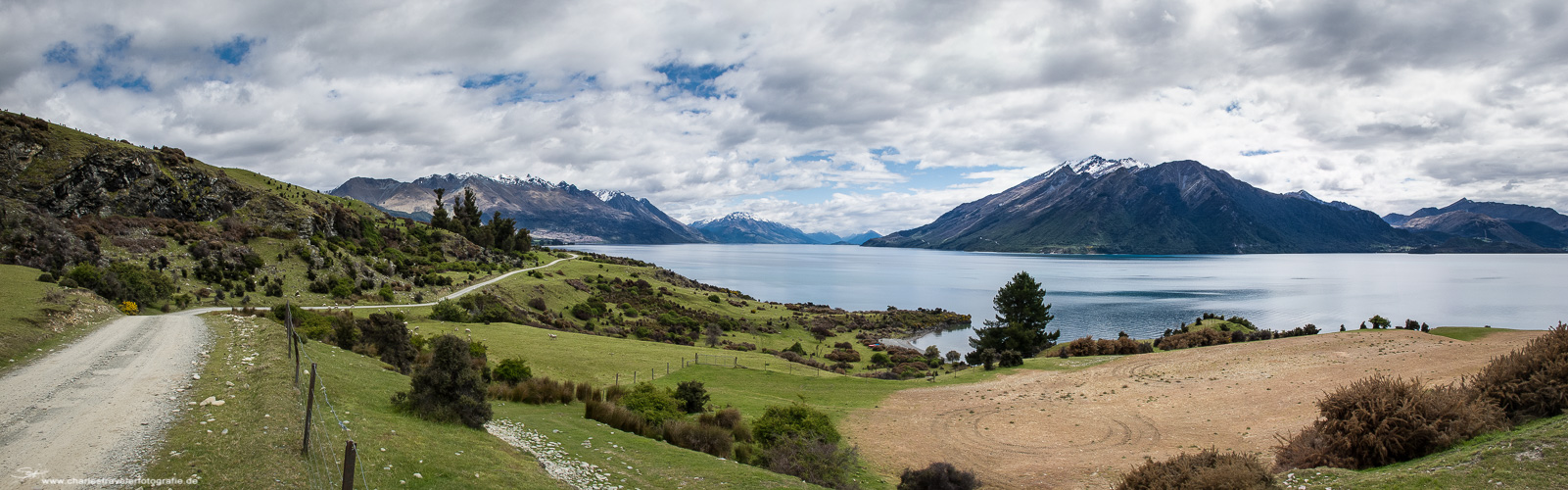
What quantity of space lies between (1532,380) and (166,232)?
50939 millimetres

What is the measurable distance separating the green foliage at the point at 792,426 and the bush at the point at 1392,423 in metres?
9.33

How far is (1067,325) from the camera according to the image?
6131 cm

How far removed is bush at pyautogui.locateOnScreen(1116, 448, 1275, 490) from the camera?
8.51m

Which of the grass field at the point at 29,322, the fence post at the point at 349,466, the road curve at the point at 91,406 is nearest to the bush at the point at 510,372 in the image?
the road curve at the point at 91,406

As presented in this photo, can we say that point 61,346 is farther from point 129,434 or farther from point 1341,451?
point 1341,451

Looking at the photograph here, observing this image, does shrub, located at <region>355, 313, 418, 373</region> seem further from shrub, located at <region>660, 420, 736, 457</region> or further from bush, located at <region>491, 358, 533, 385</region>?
shrub, located at <region>660, 420, 736, 457</region>

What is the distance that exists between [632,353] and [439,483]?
1867 centimetres

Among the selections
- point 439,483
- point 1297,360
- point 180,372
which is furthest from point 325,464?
point 1297,360

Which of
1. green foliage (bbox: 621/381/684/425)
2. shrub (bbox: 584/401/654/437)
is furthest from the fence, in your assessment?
green foliage (bbox: 621/381/684/425)

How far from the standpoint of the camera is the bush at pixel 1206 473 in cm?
851

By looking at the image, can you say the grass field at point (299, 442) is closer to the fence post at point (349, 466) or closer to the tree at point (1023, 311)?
the fence post at point (349, 466)

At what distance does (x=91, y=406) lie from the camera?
28.1 feet

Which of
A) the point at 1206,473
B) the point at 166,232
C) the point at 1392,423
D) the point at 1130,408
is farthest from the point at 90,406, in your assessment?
the point at 166,232

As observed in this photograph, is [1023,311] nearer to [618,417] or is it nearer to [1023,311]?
[1023,311]
